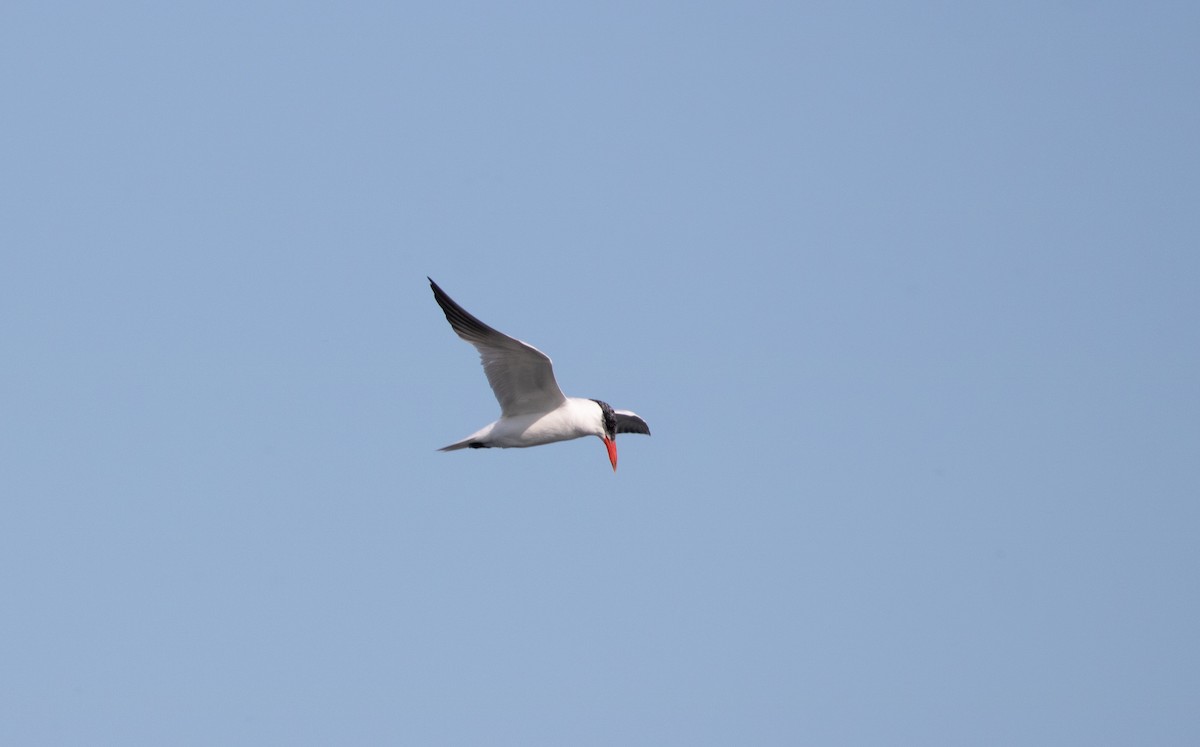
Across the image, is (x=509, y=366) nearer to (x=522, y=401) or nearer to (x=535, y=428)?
(x=522, y=401)

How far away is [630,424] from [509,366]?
6.10m

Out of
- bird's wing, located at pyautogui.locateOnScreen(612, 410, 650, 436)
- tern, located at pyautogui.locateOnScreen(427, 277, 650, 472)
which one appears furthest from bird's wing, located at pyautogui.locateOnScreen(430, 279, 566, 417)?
bird's wing, located at pyautogui.locateOnScreen(612, 410, 650, 436)

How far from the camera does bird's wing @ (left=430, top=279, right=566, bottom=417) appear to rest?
81.9ft

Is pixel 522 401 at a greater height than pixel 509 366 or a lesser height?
lesser

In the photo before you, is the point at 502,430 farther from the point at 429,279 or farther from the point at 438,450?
the point at 429,279

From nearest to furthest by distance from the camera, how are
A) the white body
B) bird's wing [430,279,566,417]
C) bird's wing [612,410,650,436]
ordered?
bird's wing [430,279,566,417], the white body, bird's wing [612,410,650,436]

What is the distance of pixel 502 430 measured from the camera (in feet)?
85.9

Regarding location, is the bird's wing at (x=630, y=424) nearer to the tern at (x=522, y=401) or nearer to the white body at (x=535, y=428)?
the tern at (x=522, y=401)

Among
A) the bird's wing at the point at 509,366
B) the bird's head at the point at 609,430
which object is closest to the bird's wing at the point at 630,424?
the bird's head at the point at 609,430

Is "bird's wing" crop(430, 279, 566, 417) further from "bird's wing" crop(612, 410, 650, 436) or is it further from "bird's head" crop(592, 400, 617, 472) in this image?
"bird's wing" crop(612, 410, 650, 436)

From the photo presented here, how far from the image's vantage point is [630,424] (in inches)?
1229

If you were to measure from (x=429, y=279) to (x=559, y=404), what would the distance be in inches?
117

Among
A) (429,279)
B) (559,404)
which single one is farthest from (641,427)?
(429,279)

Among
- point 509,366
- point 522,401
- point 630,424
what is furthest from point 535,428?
point 630,424
